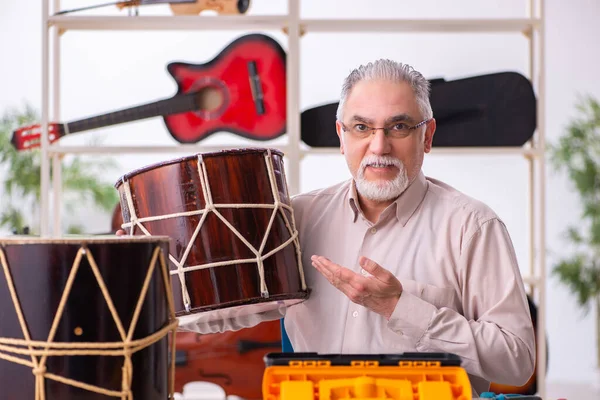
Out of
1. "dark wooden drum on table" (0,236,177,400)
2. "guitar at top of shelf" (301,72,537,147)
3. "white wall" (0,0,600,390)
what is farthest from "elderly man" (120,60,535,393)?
"white wall" (0,0,600,390)

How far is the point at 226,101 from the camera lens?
134 inches

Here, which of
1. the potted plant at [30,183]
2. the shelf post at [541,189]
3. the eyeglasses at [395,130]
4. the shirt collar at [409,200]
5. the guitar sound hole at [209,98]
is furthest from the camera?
the potted plant at [30,183]

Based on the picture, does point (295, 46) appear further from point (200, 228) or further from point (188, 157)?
point (200, 228)

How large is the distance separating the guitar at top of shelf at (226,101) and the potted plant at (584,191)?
2.81 metres

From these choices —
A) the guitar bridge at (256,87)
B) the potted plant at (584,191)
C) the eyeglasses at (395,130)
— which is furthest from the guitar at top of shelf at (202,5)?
the potted plant at (584,191)

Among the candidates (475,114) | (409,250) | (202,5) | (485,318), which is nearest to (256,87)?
(202,5)

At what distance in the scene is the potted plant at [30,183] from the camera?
184 inches

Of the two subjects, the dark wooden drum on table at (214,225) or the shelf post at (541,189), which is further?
the shelf post at (541,189)

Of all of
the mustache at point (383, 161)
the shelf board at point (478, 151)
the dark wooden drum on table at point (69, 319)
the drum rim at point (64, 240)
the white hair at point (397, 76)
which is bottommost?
the dark wooden drum on table at point (69, 319)

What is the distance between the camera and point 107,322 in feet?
4.07

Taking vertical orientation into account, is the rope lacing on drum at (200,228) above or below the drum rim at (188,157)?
below

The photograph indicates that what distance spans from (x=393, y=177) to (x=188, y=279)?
2.22 ft

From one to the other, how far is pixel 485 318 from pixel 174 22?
204 cm

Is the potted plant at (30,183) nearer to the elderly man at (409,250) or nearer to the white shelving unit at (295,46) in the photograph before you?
the white shelving unit at (295,46)
